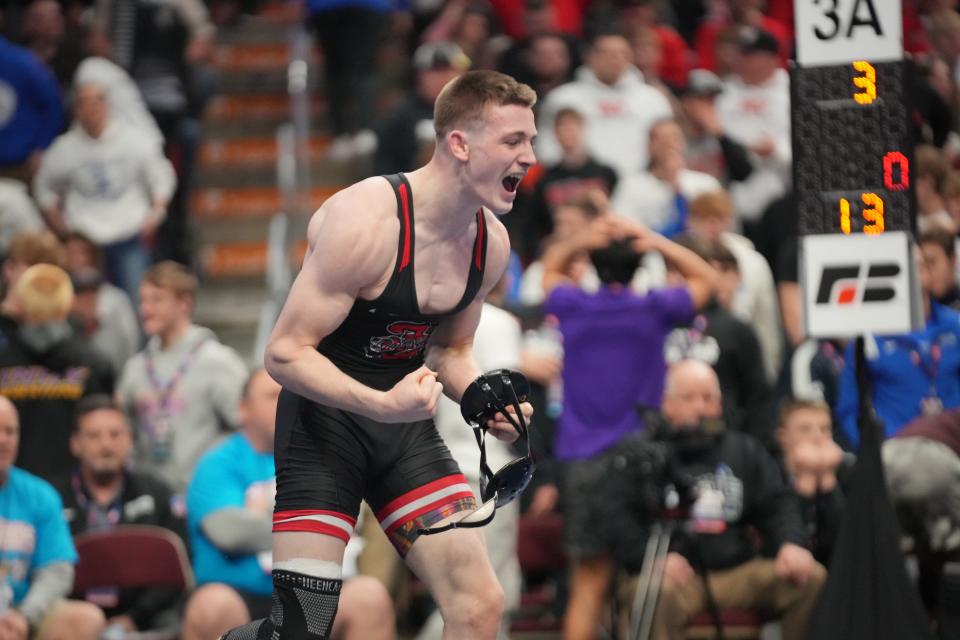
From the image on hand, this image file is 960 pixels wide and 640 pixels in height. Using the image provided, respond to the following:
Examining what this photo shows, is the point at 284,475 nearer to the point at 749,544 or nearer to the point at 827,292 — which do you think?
the point at 827,292

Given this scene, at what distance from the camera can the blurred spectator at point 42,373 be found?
881 cm

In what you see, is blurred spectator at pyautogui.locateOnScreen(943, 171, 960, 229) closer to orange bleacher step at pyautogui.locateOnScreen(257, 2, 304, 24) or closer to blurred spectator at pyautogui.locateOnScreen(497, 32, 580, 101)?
blurred spectator at pyautogui.locateOnScreen(497, 32, 580, 101)

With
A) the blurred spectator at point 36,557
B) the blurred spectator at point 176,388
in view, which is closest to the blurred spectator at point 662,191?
the blurred spectator at point 176,388

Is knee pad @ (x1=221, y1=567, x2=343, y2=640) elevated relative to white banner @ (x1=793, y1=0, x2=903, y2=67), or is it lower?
lower

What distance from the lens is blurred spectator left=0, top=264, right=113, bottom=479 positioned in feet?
28.9

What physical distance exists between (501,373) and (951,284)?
428cm

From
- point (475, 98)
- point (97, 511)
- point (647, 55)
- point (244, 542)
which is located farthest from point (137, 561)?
point (647, 55)

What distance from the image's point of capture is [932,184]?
32.9 feet

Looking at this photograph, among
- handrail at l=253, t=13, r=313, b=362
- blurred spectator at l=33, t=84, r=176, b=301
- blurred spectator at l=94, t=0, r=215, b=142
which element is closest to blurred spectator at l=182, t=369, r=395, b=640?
handrail at l=253, t=13, r=313, b=362

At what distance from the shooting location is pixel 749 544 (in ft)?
26.6

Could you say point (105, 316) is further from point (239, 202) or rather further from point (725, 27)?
point (725, 27)

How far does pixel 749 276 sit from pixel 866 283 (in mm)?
2850

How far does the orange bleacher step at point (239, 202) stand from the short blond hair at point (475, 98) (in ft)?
24.4

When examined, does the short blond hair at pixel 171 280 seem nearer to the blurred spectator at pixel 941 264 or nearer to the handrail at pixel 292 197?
the handrail at pixel 292 197
